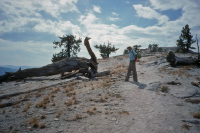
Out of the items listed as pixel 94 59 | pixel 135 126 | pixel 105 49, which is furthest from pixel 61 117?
pixel 105 49

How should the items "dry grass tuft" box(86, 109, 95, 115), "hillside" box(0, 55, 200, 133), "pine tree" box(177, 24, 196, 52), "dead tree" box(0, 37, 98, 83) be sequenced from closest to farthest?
"hillside" box(0, 55, 200, 133), "dry grass tuft" box(86, 109, 95, 115), "dead tree" box(0, 37, 98, 83), "pine tree" box(177, 24, 196, 52)

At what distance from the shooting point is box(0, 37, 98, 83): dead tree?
14.9m

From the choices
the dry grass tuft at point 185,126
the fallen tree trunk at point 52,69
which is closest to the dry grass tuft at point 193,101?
the dry grass tuft at point 185,126

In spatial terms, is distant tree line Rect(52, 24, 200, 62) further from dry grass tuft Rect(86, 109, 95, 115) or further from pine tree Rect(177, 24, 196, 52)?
dry grass tuft Rect(86, 109, 95, 115)

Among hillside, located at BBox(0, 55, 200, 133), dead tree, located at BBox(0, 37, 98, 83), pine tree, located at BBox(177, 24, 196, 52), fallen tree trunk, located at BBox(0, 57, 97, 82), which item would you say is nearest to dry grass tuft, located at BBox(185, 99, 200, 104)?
hillside, located at BBox(0, 55, 200, 133)

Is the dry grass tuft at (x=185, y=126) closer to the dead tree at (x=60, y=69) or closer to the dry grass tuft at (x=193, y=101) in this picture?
the dry grass tuft at (x=193, y=101)

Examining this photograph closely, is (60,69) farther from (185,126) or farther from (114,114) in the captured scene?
(185,126)

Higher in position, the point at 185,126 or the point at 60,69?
the point at 60,69

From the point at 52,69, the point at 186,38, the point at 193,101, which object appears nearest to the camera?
the point at 193,101

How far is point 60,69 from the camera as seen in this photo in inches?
622

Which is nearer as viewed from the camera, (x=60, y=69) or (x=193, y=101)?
(x=193, y=101)

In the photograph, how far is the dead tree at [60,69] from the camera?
1488 cm

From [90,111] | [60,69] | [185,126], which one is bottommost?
[185,126]

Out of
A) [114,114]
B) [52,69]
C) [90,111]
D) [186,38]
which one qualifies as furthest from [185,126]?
[186,38]
